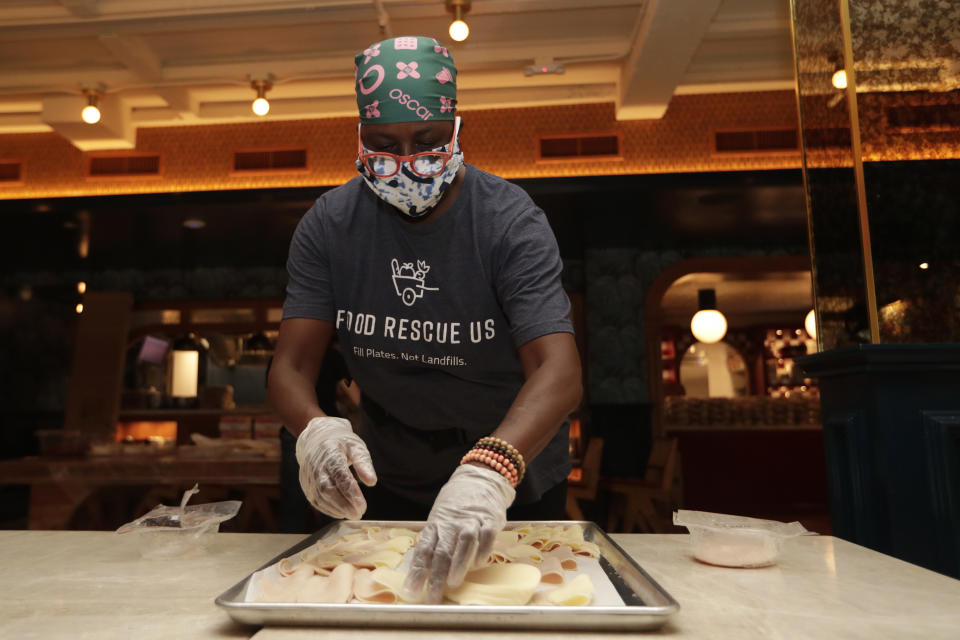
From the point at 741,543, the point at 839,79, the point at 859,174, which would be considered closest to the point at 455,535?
the point at 741,543

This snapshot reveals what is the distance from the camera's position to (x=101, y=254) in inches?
263

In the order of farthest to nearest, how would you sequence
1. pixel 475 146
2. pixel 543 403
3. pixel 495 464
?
pixel 475 146, pixel 543 403, pixel 495 464

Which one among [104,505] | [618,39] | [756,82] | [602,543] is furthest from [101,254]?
[602,543]

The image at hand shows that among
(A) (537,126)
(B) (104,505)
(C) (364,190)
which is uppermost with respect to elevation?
(A) (537,126)

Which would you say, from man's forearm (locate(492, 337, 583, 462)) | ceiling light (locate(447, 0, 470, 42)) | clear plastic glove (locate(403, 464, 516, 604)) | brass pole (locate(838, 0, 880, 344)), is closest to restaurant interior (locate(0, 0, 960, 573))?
brass pole (locate(838, 0, 880, 344))

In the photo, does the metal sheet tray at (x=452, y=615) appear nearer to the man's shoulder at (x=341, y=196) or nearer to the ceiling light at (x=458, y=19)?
the man's shoulder at (x=341, y=196)

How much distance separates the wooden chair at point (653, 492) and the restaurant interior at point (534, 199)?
24 millimetres

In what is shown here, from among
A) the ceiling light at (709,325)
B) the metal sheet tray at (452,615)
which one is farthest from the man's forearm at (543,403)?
the ceiling light at (709,325)

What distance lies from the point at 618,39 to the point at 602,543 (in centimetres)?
419

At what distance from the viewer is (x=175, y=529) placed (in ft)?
3.74

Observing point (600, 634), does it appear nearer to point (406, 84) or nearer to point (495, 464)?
point (495, 464)

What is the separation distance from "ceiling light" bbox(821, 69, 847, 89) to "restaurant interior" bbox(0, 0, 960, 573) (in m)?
0.01

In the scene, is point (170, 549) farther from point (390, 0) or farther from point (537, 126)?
Result: point (537, 126)

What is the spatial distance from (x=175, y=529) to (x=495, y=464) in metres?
0.57
